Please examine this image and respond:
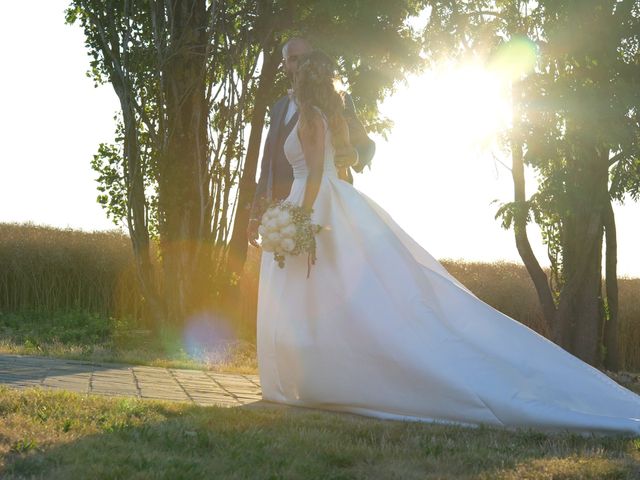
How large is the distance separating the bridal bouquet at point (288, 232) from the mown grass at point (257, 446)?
44.7 inches

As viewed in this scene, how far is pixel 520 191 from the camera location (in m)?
15.1

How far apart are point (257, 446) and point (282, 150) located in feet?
9.81

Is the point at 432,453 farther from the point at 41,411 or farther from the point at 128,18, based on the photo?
the point at 128,18

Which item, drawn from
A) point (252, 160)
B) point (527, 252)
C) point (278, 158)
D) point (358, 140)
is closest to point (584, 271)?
point (527, 252)

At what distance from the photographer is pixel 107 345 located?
12133 mm

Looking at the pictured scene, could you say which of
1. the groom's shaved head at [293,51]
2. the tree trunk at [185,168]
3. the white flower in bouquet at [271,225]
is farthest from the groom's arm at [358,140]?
the tree trunk at [185,168]

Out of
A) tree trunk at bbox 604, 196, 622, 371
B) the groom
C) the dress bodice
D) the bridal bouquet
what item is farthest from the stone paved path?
tree trunk at bbox 604, 196, 622, 371

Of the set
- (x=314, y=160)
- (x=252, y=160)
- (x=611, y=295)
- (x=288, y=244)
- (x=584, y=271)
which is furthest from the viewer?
(x=611, y=295)

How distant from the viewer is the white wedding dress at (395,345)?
19.5 feet

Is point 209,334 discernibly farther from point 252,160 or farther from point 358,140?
point 358,140

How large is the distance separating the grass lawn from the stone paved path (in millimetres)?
625

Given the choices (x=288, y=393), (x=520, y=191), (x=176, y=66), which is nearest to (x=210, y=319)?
(x=176, y=66)

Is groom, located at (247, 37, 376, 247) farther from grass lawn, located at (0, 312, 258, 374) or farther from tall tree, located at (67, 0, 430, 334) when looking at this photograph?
tall tree, located at (67, 0, 430, 334)

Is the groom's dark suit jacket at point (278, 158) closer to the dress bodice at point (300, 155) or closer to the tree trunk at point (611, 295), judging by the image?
the dress bodice at point (300, 155)
